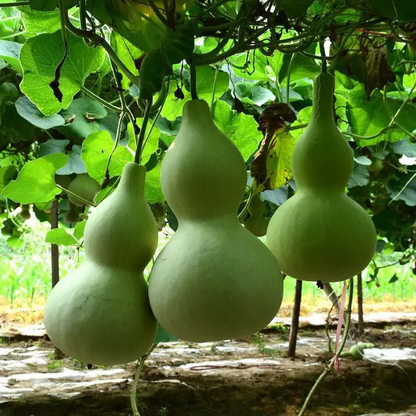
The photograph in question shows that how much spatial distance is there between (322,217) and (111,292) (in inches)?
7.5

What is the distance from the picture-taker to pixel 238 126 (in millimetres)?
849

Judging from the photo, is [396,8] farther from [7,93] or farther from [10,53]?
[7,93]

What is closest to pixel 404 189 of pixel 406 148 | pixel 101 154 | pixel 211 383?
pixel 406 148

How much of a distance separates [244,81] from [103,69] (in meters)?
0.44

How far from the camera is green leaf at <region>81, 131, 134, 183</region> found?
74cm

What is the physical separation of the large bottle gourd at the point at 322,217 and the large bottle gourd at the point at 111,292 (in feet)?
0.40

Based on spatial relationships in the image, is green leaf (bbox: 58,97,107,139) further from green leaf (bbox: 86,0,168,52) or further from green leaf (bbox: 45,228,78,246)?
green leaf (bbox: 86,0,168,52)

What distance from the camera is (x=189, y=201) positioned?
41 cm

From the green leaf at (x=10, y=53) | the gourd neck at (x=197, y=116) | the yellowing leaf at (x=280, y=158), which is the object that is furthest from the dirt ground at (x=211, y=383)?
the gourd neck at (x=197, y=116)

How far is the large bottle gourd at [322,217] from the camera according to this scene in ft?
1.48

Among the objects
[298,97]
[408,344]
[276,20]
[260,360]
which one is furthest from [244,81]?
[408,344]

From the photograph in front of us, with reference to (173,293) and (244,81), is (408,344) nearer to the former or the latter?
(244,81)

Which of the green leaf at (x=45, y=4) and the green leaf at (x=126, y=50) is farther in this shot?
→ the green leaf at (x=126, y=50)

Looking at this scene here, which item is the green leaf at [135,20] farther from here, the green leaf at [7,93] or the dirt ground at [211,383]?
the dirt ground at [211,383]
